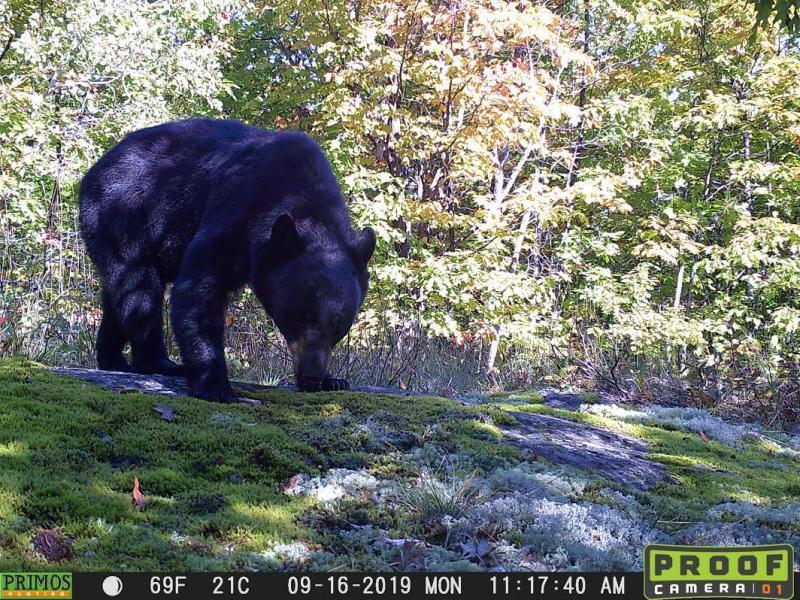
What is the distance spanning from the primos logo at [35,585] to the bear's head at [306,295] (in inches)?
113

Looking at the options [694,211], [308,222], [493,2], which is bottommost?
[308,222]

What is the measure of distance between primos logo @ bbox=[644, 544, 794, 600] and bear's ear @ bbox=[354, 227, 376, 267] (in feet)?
10.1

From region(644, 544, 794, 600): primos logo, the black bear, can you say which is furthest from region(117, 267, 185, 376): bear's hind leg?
region(644, 544, 794, 600): primos logo

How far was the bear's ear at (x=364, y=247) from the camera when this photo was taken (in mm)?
5645

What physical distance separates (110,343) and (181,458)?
3.23 metres

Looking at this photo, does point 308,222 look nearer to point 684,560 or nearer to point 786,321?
point 684,560

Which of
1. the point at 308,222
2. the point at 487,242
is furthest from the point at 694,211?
the point at 308,222

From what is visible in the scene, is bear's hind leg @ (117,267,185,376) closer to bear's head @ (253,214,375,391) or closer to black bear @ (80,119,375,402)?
black bear @ (80,119,375,402)

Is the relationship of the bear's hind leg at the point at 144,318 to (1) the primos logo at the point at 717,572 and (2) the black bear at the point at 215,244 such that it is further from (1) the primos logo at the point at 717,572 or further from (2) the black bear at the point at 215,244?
(1) the primos logo at the point at 717,572

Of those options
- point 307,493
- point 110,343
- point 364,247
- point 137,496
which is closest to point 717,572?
point 307,493

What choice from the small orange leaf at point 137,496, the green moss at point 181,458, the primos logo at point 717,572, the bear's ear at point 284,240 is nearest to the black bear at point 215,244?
the bear's ear at point 284,240

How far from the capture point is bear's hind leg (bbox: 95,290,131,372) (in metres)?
6.43

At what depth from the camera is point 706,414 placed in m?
7.05

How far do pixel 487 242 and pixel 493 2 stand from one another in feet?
14.3
